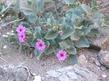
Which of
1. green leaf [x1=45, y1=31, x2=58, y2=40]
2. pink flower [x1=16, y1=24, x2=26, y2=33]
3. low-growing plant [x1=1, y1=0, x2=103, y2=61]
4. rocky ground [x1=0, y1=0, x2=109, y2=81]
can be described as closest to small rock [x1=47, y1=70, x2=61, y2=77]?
rocky ground [x1=0, y1=0, x2=109, y2=81]

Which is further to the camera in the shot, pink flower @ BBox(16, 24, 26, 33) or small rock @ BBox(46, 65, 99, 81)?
pink flower @ BBox(16, 24, 26, 33)

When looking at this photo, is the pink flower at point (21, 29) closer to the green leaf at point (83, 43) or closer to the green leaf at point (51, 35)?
the green leaf at point (51, 35)

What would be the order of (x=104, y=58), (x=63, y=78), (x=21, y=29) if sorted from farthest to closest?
(x=21, y=29)
(x=104, y=58)
(x=63, y=78)

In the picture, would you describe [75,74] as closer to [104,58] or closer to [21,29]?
[104,58]

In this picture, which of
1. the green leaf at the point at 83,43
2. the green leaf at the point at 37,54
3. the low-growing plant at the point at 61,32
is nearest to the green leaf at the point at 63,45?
the low-growing plant at the point at 61,32

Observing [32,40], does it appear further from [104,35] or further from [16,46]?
[104,35]

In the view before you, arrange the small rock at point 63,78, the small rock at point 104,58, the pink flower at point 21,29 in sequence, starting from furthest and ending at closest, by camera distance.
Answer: the pink flower at point 21,29, the small rock at point 104,58, the small rock at point 63,78

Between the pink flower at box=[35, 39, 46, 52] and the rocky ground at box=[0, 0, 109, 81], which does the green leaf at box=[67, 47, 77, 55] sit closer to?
the rocky ground at box=[0, 0, 109, 81]

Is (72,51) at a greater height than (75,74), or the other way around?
(72,51)

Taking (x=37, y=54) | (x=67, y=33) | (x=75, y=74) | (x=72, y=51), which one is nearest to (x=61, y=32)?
(x=67, y=33)
